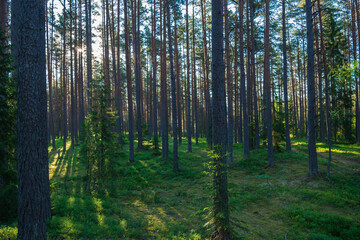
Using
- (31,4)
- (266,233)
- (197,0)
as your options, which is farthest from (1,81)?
(197,0)

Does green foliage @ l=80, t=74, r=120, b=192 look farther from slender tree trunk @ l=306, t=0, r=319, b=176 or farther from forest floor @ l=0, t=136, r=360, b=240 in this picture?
slender tree trunk @ l=306, t=0, r=319, b=176

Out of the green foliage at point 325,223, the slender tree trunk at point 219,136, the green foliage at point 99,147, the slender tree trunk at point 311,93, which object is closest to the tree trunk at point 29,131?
the slender tree trunk at point 219,136

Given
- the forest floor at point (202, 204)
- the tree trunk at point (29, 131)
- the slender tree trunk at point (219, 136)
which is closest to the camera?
the tree trunk at point (29, 131)

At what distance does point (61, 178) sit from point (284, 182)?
14.0 meters

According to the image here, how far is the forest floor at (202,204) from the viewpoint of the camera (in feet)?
20.2

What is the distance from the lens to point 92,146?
32.6ft

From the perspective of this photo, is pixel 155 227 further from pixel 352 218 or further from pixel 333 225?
pixel 352 218

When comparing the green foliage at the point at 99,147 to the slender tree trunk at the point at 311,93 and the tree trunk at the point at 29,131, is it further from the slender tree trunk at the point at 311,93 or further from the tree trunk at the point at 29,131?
the slender tree trunk at the point at 311,93

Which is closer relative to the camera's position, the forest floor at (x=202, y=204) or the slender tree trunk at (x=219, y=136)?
the slender tree trunk at (x=219, y=136)

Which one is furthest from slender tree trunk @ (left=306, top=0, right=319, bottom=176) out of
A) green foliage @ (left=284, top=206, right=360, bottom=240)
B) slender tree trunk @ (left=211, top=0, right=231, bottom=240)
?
slender tree trunk @ (left=211, top=0, right=231, bottom=240)

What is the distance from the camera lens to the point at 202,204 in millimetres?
9109

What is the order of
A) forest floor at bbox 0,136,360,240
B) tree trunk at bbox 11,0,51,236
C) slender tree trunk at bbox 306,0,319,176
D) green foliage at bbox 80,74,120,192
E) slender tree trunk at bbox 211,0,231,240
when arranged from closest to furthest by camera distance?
tree trunk at bbox 11,0,51,236, slender tree trunk at bbox 211,0,231,240, forest floor at bbox 0,136,360,240, green foliage at bbox 80,74,120,192, slender tree trunk at bbox 306,0,319,176

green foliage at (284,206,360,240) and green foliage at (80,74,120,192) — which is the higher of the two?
green foliage at (80,74,120,192)

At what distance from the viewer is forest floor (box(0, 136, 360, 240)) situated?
20.2 feet
